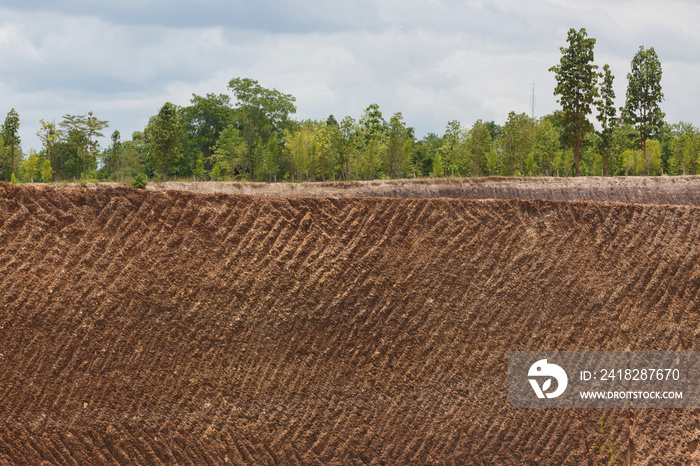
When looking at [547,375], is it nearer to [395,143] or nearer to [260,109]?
[395,143]

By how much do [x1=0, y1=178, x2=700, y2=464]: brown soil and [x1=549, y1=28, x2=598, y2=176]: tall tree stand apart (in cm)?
3154

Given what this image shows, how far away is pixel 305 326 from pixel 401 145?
1608 inches

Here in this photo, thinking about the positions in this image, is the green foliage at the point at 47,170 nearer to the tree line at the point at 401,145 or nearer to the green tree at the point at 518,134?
the tree line at the point at 401,145

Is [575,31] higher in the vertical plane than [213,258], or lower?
higher

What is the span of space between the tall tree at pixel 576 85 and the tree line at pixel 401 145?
62mm

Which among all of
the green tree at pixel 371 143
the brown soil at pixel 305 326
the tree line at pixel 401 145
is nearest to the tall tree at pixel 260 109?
the tree line at pixel 401 145

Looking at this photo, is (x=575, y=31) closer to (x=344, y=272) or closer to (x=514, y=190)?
(x=514, y=190)

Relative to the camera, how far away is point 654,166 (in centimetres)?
4844

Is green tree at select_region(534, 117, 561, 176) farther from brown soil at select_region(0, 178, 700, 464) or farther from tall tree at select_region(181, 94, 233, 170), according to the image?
brown soil at select_region(0, 178, 700, 464)

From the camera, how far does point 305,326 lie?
7.01m

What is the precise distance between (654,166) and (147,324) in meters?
50.2

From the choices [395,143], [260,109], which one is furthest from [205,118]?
[395,143]

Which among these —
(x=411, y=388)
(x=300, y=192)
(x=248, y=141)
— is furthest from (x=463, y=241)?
(x=248, y=141)

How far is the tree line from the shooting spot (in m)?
38.7
